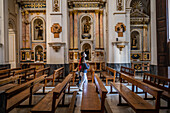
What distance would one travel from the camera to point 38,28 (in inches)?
534

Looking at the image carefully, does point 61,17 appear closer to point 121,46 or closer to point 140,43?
point 121,46

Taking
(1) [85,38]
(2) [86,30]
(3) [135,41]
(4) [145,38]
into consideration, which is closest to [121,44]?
(1) [85,38]

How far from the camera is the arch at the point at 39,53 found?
43.9ft

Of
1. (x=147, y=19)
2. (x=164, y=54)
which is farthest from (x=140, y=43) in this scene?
(x=164, y=54)

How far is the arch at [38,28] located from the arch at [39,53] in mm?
772

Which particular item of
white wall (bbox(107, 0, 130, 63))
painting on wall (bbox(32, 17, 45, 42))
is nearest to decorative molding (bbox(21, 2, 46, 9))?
painting on wall (bbox(32, 17, 45, 42))

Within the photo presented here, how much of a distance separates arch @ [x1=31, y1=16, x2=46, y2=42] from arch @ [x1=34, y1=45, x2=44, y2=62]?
2.53ft

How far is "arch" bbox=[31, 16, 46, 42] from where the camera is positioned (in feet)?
43.5

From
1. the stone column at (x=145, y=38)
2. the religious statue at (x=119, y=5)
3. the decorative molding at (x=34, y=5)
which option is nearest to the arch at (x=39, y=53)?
the decorative molding at (x=34, y=5)

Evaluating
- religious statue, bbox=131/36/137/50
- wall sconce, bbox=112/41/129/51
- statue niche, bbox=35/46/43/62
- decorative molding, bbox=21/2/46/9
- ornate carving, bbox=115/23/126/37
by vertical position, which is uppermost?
decorative molding, bbox=21/2/46/9

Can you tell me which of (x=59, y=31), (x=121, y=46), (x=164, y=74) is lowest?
(x=164, y=74)

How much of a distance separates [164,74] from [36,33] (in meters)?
11.4

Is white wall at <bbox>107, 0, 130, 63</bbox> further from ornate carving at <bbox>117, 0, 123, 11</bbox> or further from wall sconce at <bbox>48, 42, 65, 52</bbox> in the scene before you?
wall sconce at <bbox>48, 42, 65, 52</bbox>

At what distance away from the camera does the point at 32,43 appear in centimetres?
1335
